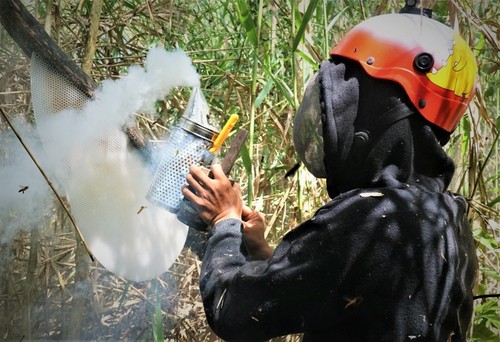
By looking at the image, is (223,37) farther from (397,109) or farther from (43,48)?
(397,109)

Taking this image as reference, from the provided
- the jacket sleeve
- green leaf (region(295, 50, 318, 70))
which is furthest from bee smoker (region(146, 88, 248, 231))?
green leaf (region(295, 50, 318, 70))

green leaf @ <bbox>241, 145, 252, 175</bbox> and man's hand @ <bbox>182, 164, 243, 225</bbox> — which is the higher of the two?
man's hand @ <bbox>182, 164, 243, 225</bbox>

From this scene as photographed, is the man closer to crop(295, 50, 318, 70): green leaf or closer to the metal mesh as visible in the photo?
the metal mesh

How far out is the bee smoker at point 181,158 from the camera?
1674 mm

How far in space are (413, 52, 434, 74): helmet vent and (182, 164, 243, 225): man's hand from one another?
1.59 feet

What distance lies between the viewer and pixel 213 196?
5.23 feet

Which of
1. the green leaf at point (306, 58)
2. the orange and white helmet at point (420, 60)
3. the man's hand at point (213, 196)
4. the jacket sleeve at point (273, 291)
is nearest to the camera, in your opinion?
the jacket sleeve at point (273, 291)

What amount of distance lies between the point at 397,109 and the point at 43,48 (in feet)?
3.29

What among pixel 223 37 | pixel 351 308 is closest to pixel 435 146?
pixel 351 308

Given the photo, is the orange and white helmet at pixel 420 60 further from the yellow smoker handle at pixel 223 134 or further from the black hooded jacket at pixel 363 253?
the yellow smoker handle at pixel 223 134

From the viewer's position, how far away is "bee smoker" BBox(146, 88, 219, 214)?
5.49ft

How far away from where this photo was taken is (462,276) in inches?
57.6

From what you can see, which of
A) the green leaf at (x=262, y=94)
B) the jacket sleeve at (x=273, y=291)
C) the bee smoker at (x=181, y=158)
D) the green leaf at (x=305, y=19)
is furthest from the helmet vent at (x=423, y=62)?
the green leaf at (x=262, y=94)

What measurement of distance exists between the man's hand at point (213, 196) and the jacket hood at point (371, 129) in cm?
25
